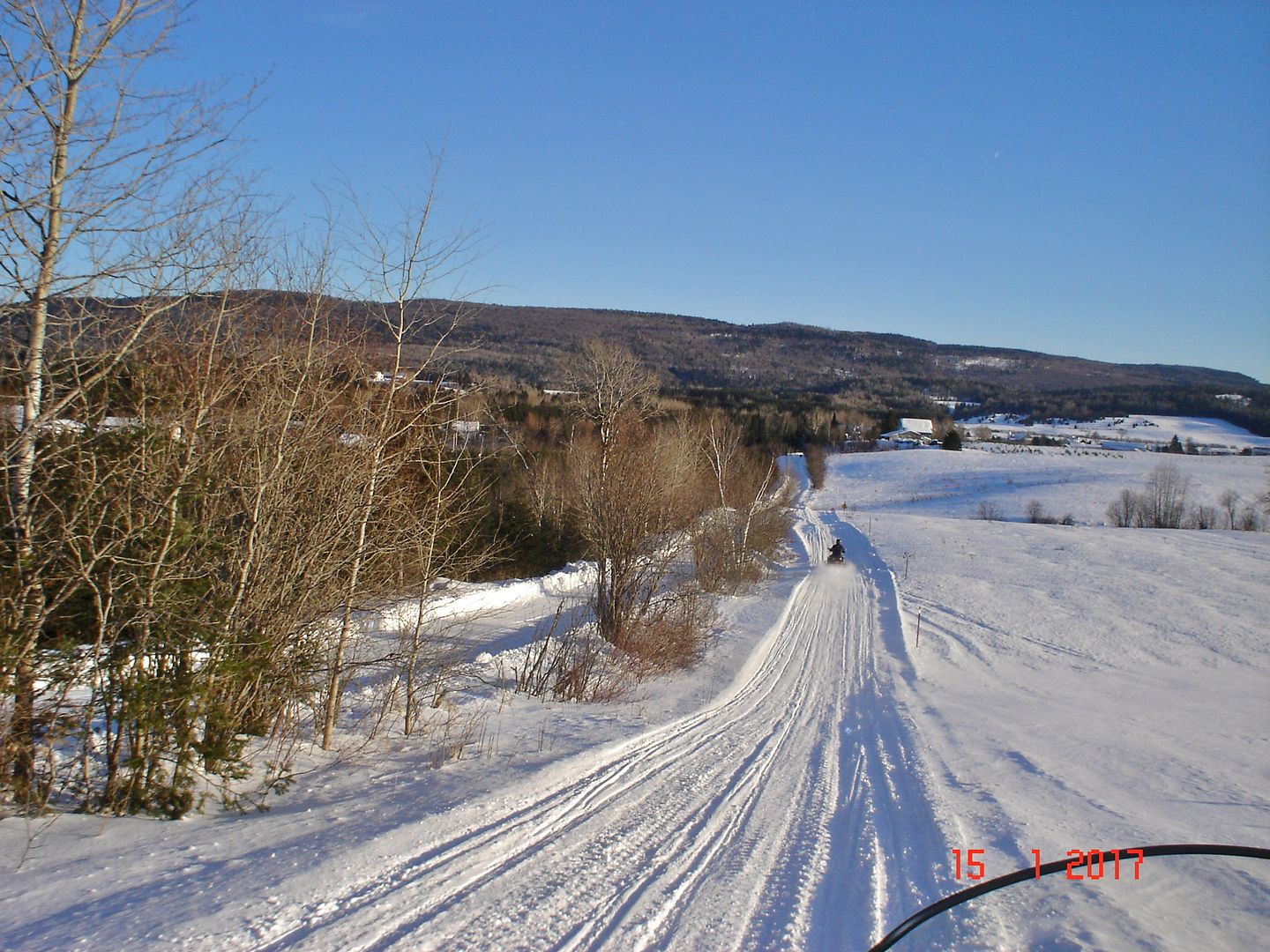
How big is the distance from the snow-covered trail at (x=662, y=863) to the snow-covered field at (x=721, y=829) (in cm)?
2

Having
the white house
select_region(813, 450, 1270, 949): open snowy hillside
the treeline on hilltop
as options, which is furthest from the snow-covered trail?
the treeline on hilltop

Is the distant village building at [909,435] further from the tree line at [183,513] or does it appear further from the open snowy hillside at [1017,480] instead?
the tree line at [183,513]

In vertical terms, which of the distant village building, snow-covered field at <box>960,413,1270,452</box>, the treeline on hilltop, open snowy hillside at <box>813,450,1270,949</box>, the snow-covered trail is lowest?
open snowy hillside at <box>813,450,1270,949</box>

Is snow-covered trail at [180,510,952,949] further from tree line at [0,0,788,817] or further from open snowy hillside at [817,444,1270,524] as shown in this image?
open snowy hillside at [817,444,1270,524]

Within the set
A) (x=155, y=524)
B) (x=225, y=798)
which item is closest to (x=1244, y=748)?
(x=225, y=798)

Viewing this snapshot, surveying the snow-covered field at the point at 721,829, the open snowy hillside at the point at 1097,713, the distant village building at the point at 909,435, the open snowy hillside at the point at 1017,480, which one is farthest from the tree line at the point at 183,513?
the distant village building at the point at 909,435

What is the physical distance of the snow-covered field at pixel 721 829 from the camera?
13.6 ft

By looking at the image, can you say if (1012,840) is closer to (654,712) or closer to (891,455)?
(654,712)

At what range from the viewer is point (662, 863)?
17.2 ft

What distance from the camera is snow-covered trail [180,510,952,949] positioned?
13.6ft

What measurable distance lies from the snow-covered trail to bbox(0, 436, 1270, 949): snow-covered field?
0.02 m

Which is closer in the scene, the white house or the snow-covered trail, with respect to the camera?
the snow-covered trail

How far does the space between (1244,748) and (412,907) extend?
14.5 meters

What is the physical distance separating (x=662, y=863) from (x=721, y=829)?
1.03 m
